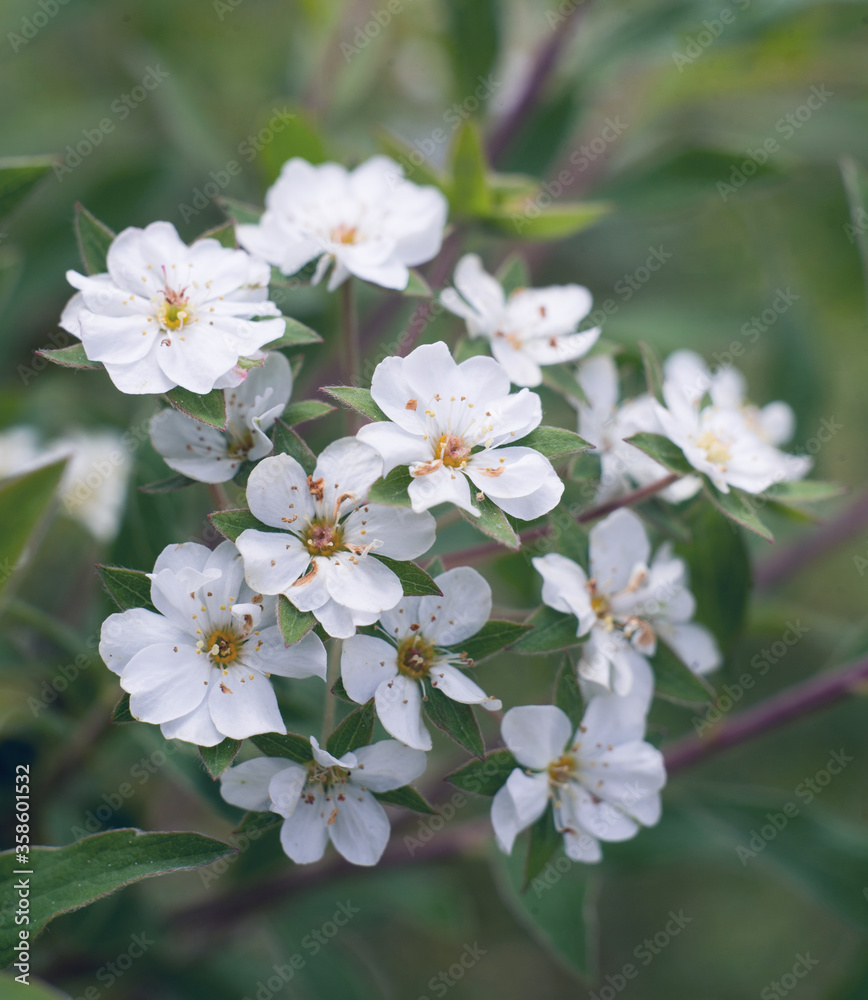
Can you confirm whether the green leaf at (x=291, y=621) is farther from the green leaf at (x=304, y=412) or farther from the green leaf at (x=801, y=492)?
the green leaf at (x=801, y=492)

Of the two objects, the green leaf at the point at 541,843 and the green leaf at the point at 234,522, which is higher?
the green leaf at the point at 234,522

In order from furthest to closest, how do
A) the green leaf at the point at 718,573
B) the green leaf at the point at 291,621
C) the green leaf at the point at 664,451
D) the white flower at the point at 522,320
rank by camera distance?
1. the green leaf at the point at 718,573
2. the white flower at the point at 522,320
3. the green leaf at the point at 664,451
4. the green leaf at the point at 291,621

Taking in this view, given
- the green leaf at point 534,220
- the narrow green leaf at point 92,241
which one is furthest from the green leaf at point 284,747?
the green leaf at point 534,220

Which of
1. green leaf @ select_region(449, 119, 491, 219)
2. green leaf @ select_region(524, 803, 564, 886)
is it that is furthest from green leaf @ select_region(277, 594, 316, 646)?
green leaf @ select_region(449, 119, 491, 219)

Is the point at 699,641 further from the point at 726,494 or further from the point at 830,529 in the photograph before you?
the point at 830,529

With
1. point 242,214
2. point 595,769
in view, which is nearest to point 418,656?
point 595,769

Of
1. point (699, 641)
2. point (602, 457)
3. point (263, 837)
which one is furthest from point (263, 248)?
point (263, 837)

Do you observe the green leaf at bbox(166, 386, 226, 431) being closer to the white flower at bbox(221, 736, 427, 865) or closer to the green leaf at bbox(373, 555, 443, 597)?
the green leaf at bbox(373, 555, 443, 597)
